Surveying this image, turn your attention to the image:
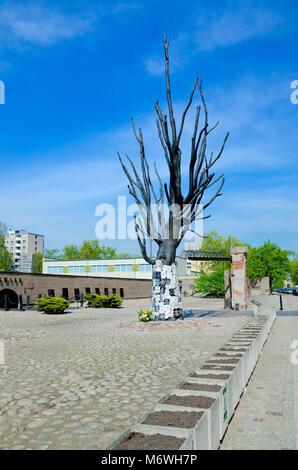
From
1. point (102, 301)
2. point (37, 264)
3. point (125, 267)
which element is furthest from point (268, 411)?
point (37, 264)

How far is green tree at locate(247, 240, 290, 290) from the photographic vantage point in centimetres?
5678

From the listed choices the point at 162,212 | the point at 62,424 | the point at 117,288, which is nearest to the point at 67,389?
the point at 62,424

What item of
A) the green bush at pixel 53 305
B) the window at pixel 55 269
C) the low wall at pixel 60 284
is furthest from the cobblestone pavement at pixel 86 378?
the window at pixel 55 269

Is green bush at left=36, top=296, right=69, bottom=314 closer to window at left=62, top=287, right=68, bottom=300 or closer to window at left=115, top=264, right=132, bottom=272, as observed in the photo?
window at left=62, top=287, right=68, bottom=300

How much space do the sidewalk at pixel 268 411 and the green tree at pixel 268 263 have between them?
163 ft

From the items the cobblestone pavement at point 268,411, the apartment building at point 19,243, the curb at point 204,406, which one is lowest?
the cobblestone pavement at point 268,411

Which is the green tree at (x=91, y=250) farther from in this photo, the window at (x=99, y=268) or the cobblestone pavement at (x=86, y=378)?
the cobblestone pavement at (x=86, y=378)

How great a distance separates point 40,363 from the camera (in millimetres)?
8406

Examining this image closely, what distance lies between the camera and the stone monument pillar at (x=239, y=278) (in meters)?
23.0

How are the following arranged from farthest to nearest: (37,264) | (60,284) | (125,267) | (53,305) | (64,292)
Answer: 1. (37,264)
2. (125,267)
3. (64,292)
4. (60,284)
5. (53,305)

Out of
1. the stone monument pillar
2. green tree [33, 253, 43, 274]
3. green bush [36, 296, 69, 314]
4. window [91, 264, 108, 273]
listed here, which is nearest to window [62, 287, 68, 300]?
green bush [36, 296, 69, 314]

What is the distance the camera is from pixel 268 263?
57594mm

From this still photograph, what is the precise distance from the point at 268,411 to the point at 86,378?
133 inches

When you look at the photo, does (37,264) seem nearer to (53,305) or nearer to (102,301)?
(102,301)
